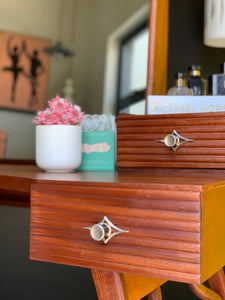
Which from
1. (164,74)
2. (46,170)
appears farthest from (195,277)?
(164,74)

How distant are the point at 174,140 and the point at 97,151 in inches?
11.7

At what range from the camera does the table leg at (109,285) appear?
1.94 feet

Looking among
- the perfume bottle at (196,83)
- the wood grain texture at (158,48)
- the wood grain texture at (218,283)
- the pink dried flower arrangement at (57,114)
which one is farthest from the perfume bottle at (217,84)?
the wood grain texture at (218,283)

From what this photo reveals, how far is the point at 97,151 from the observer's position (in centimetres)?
103

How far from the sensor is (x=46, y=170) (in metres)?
0.92

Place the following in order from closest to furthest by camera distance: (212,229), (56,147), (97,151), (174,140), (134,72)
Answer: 1. (212,229)
2. (174,140)
3. (56,147)
4. (97,151)
5. (134,72)

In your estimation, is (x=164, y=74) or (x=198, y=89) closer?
(x=198, y=89)

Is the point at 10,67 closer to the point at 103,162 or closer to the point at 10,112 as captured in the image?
the point at 10,112

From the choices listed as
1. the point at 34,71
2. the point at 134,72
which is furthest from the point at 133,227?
the point at 34,71

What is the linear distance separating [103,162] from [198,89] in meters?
0.33

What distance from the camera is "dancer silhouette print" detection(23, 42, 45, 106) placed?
4.29 feet

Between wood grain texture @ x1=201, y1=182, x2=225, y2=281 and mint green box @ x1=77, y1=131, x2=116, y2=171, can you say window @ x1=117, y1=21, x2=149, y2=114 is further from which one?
wood grain texture @ x1=201, y1=182, x2=225, y2=281

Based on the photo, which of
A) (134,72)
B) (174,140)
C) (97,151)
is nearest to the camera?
(174,140)

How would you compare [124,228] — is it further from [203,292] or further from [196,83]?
[196,83]
